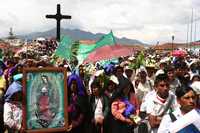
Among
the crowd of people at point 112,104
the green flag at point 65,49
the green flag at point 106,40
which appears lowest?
the crowd of people at point 112,104

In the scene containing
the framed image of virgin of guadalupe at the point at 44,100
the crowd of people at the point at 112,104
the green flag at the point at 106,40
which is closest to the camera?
the crowd of people at the point at 112,104

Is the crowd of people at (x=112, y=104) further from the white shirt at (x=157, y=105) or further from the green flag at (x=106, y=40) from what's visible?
the green flag at (x=106, y=40)

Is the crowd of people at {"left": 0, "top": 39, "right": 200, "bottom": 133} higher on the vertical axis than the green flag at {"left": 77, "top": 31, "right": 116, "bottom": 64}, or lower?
lower

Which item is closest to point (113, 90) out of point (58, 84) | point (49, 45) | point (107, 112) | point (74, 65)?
point (107, 112)

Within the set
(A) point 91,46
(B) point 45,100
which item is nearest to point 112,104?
(B) point 45,100

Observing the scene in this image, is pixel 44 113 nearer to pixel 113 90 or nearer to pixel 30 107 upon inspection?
pixel 30 107

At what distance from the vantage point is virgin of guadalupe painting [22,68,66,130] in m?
9.02

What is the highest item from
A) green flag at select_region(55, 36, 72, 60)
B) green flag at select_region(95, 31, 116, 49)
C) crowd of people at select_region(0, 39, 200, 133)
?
green flag at select_region(95, 31, 116, 49)

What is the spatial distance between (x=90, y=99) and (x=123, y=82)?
34.9 inches

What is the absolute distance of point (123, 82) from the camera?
11281 millimetres

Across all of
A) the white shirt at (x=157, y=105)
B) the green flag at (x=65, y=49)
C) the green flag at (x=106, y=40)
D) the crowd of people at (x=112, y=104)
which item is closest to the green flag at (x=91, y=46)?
the green flag at (x=106, y=40)

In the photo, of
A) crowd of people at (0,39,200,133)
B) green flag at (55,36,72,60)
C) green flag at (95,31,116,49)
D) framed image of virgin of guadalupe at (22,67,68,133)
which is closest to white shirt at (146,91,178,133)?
crowd of people at (0,39,200,133)

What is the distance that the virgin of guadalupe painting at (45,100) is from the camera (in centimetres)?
902

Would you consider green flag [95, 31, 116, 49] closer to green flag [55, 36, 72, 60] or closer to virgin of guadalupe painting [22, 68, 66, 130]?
green flag [55, 36, 72, 60]
